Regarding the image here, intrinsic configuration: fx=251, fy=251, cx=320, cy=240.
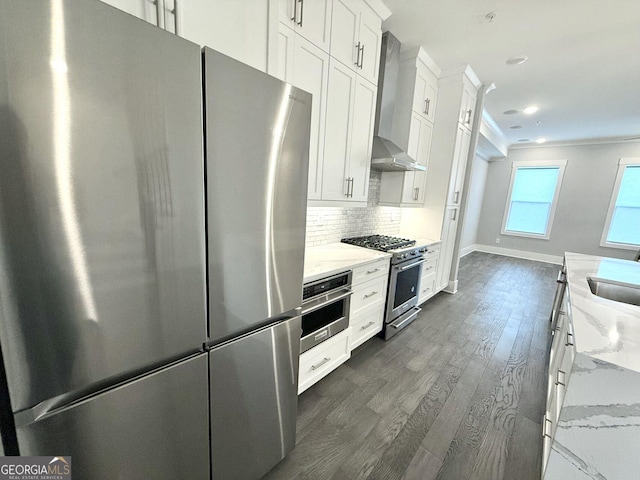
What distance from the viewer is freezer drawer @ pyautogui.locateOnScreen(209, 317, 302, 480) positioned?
1012 mm

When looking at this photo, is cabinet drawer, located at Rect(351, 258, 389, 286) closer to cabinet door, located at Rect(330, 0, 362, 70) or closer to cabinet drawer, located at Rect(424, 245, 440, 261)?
cabinet drawer, located at Rect(424, 245, 440, 261)

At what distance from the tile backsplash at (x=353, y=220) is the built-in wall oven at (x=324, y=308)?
0.70m

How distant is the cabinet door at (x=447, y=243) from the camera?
3.49 metres

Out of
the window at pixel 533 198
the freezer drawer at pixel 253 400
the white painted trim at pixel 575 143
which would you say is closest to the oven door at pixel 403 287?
the freezer drawer at pixel 253 400

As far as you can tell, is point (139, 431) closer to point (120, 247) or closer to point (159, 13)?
point (120, 247)

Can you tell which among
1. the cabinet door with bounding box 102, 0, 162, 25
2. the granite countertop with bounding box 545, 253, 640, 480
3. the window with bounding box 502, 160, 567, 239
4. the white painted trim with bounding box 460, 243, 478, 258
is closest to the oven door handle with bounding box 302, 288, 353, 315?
the granite countertop with bounding box 545, 253, 640, 480

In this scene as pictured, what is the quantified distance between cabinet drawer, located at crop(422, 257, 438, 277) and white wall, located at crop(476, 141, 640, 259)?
504cm

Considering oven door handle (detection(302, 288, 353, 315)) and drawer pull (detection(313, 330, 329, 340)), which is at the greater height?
oven door handle (detection(302, 288, 353, 315))

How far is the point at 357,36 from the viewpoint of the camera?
6.65 ft

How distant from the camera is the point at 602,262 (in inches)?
100

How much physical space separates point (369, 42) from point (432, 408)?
2.94 m

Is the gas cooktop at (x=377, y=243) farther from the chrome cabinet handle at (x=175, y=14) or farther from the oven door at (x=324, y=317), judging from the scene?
the chrome cabinet handle at (x=175, y=14)

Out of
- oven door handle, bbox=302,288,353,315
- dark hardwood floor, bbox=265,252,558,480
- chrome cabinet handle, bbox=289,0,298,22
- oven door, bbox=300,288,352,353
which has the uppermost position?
chrome cabinet handle, bbox=289,0,298,22

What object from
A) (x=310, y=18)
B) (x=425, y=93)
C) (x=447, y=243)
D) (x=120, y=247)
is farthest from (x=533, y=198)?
(x=120, y=247)
